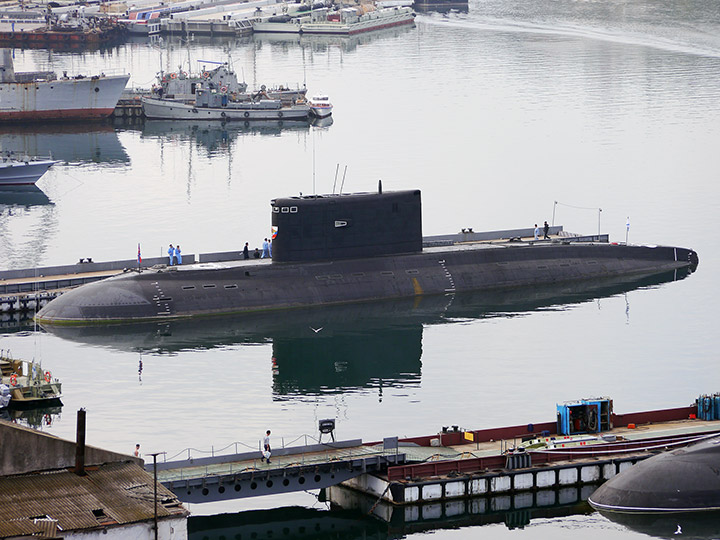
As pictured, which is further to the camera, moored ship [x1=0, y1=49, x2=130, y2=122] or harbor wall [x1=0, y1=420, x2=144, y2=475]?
moored ship [x1=0, y1=49, x2=130, y2=122]

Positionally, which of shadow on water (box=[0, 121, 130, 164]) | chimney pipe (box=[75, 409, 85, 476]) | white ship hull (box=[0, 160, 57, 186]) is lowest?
chimney pipe (box=[75, 409, 85, 476])

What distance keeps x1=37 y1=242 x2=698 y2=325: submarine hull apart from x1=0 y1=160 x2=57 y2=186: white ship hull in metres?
32.6

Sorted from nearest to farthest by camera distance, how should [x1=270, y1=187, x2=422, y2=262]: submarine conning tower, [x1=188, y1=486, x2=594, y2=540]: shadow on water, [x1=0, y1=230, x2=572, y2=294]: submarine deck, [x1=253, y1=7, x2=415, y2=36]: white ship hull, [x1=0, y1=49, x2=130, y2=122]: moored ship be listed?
[x1=188, y1=486, x2=594, y2=540]: shadow on water, [x1=270, y1=187, x2=422, y2=262]: submarine conning tower, [x1=0, y1=230, x2=572, y2=294]: submarine deck, [x1=0, y1=49, x2=130, y2=122]: moored ship, [x1=253, y1=7, x2=415, y2=36]: white ship hull

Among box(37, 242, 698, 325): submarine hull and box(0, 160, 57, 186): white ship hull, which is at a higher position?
box(0, 160, 57, 186): white ship hull

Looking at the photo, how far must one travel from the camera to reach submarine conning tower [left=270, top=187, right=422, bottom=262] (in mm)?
50312

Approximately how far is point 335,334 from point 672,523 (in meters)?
20.4

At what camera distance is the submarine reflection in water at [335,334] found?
1843 inches

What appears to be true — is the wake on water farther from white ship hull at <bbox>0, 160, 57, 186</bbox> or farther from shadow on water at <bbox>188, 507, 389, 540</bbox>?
shadow on water at <bbox>188, 507, 389, 540</bbox>

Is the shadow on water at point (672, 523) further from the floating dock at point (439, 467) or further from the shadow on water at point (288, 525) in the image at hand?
the shadow on water at point (288, 525)

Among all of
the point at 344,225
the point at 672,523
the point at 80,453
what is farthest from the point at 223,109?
the point at 80,453

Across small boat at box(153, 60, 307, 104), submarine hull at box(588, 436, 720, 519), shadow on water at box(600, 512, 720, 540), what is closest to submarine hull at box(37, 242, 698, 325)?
submarine hull at box(588, 436, 720, 519)

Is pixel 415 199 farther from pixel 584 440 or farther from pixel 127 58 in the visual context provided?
pixel 127 58

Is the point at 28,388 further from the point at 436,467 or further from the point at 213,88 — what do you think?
the point at 213,88

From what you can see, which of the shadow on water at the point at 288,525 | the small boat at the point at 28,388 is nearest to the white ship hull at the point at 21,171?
the small boat at the point at 28,388
